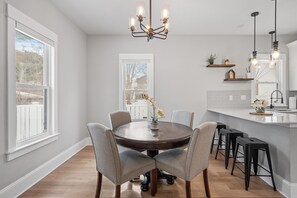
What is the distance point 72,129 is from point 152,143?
7.97 feet

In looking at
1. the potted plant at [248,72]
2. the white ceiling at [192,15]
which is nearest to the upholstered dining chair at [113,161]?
the white ceiling at [192,15]

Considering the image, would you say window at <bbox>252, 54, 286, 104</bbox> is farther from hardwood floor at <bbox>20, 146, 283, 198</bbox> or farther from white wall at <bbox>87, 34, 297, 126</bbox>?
hardwood floor at <bbox>20, 146, 283, 198</bbox>

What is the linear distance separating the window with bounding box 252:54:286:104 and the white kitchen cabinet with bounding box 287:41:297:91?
156 mm

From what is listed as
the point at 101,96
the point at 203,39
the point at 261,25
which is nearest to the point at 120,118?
the point at 101,96

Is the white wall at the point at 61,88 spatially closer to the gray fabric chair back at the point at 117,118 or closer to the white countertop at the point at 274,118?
the gray fabric chair back at the point at 117,118

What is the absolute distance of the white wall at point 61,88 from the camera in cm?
202

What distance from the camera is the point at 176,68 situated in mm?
4461

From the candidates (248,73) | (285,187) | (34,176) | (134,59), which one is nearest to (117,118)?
(34,176)

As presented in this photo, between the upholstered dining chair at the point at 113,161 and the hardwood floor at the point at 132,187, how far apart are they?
437 millimetres

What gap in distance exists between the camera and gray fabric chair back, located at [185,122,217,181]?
185 centimetres

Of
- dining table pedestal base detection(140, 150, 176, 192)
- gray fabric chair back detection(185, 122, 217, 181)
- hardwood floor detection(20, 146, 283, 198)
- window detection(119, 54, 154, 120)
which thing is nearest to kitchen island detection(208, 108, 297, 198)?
hardwood floor detection(20, 146, 283, 198)

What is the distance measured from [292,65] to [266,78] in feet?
1.92

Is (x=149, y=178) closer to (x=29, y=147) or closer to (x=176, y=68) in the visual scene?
(x=29, y=147)

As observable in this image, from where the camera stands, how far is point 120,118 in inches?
125
